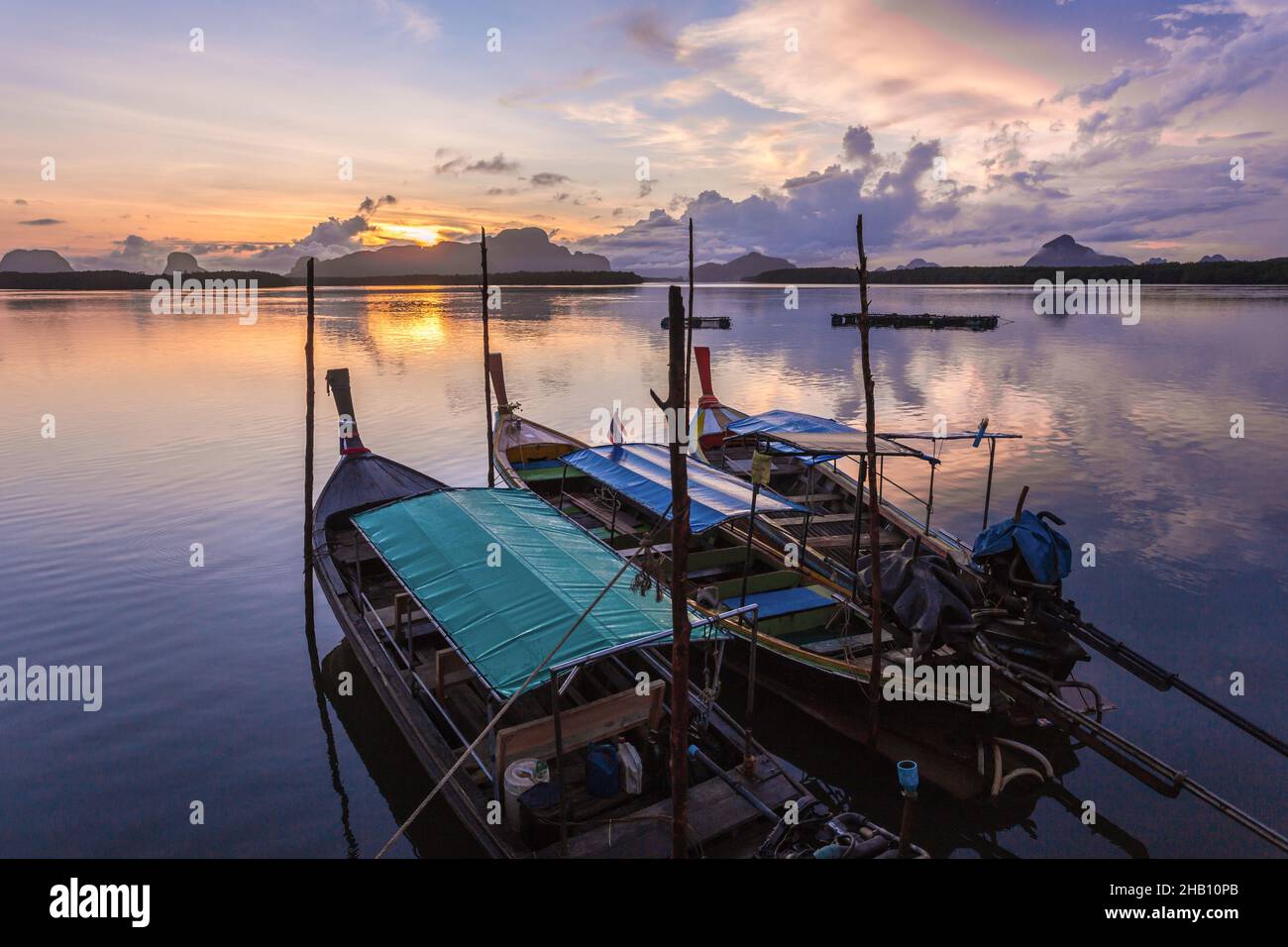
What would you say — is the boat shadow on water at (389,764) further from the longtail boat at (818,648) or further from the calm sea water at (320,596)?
the longtail boat at (818,648)

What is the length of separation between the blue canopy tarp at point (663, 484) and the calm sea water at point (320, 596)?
413cm

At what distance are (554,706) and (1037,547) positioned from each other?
32.3ft

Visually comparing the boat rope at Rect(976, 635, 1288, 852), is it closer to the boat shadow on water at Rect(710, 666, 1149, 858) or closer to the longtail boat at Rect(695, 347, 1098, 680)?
the longtail boat at Rect(695, 347, 1098, 680)

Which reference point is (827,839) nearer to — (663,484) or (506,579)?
(506,579)

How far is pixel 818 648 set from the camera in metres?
13.5

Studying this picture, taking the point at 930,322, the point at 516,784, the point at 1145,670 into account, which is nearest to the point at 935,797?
the point at 1145,670

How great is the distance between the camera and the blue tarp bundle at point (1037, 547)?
13.0 metres

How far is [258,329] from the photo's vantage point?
88938 millimetres

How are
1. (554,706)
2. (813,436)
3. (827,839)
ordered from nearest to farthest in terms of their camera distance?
1. (554,706)
2. (827,839)
3. (813,436)

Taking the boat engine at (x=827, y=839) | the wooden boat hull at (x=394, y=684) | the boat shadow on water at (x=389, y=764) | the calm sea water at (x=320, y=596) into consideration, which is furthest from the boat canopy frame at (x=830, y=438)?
the boat shadow on water at (x=389, y=764)

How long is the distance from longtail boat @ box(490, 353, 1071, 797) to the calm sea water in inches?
40.1

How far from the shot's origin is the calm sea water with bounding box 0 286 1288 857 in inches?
458

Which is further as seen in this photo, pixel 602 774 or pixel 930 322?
pixel 930 322
